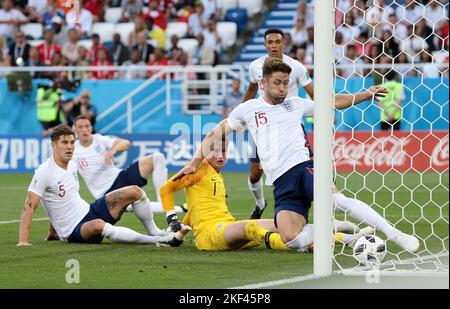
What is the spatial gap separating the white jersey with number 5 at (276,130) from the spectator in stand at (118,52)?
47.4ft

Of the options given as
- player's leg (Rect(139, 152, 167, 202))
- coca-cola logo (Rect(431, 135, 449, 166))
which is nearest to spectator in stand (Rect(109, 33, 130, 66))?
coca-cola logo (Rect(431, 135, 449, 166))

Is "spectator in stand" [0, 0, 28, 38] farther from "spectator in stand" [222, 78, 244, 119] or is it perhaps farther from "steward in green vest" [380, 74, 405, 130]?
"steward in green vest" [380, 74, 405, 130]

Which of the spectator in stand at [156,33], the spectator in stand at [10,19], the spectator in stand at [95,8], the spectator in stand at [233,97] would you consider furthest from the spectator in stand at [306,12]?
the spectator in stand at [10,19]

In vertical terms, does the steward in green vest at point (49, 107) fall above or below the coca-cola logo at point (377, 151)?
above

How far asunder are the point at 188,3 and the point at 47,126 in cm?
577

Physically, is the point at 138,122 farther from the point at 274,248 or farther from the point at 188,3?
the point at 274,248

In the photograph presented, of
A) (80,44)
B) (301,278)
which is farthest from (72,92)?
(301,278)

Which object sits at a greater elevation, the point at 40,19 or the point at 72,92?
the point at 40,19

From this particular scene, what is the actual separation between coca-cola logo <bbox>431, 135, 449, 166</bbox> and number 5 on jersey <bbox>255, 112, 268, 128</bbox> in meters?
10.7

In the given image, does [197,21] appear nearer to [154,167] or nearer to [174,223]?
[154,167]

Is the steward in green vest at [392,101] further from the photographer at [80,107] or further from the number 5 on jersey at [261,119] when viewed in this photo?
the number 5 on jersey at [261,119]

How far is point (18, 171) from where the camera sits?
2139 centimetres

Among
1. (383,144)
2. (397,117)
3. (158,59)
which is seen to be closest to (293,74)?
(383,144)

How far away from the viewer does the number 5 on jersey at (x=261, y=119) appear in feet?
30.8
